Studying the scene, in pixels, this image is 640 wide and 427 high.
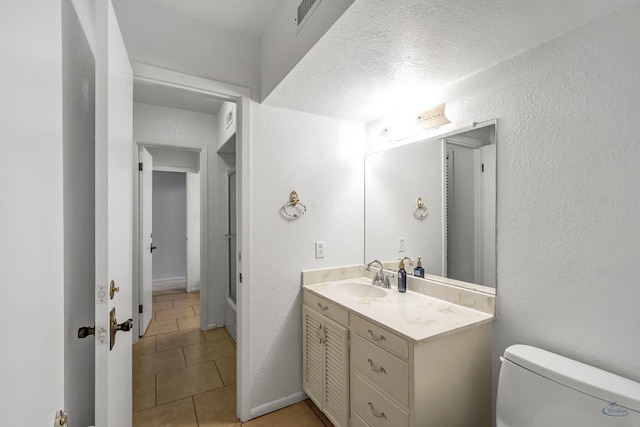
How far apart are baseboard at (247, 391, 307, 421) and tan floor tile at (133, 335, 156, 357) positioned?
1523 millimetres

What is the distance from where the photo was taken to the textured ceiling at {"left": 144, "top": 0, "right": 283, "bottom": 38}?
1.63 metres

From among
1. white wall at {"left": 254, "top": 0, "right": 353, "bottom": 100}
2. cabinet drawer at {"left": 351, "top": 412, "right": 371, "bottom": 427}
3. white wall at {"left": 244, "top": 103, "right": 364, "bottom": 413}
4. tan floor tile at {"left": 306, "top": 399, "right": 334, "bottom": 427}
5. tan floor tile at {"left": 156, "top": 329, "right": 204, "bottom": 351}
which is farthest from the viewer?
tan floor tile at {"left": 156, "top": 329, "right": 204, "bottom": 351}

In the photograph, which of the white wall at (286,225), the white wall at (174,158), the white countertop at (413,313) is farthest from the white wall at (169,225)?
the white countertop at (413,313)

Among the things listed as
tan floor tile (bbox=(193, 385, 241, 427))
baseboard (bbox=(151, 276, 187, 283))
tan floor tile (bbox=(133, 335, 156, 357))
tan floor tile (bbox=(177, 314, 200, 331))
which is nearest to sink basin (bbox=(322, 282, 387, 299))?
tan floor tile (bbox=(193, 385, 241, 427))

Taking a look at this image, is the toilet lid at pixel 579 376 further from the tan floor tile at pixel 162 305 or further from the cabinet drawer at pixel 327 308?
the tan floor tile at pixel 162 305

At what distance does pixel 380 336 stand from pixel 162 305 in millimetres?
3981

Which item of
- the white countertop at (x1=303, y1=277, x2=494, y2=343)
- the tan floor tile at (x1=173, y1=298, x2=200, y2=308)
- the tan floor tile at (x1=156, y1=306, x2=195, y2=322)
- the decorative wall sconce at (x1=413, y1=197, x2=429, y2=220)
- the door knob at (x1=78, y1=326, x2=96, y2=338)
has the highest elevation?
the decorative wall sconce at (x1=413, y1=197, x2=429, y2=220)

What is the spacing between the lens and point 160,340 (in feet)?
10.1

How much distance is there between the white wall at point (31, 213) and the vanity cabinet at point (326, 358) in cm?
130

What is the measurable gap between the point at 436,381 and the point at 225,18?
2.25 metres

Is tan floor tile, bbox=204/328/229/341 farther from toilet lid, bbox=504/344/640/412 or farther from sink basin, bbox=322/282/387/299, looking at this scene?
toilet lid, bbox=504/344/640/412

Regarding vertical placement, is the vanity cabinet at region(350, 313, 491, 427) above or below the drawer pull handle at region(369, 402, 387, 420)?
above

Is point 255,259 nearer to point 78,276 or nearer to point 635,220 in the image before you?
point 78,276

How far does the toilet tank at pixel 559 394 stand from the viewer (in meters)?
0.93
